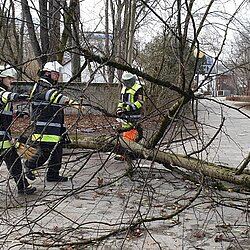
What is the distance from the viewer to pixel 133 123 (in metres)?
3.78

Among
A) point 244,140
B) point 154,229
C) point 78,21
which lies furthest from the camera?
point 244,140

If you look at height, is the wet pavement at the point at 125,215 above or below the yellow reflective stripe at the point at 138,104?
below

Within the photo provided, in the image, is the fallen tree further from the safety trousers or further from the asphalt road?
the safety trousers

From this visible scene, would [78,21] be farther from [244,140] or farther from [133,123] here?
[244,140]

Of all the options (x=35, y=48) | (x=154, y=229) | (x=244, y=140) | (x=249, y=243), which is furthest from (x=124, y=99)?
(x=35, y=48)

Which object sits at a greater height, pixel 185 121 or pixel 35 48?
pixel 35 48

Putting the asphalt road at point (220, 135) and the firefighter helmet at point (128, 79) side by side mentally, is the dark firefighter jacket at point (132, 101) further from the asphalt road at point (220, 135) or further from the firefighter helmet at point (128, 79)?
the asphalt road at point (220, 135)

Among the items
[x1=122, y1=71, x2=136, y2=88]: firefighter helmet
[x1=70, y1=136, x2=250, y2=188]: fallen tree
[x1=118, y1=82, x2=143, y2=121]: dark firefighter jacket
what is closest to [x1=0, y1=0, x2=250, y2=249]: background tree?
[x1=70, y1=136, x2=250, y2=188]: fallen tree

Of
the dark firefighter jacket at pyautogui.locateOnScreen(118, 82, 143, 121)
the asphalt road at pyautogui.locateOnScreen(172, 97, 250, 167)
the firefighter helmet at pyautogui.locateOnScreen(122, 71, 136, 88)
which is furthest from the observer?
the dark firefighter jacket at pyautogui.locateOnScreen(118, 82, 143, 121)

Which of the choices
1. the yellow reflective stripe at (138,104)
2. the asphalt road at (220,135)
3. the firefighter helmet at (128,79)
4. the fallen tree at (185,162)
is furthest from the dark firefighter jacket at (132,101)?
the fallen tree at (185,162)

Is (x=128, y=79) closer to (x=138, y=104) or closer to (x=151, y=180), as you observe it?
(x=138, y=104)

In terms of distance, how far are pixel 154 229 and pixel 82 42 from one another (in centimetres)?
197

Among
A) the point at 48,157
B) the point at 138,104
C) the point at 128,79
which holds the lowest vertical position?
the point at 48,157

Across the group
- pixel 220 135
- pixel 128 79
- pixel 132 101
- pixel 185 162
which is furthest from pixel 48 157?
pixel 220 135
